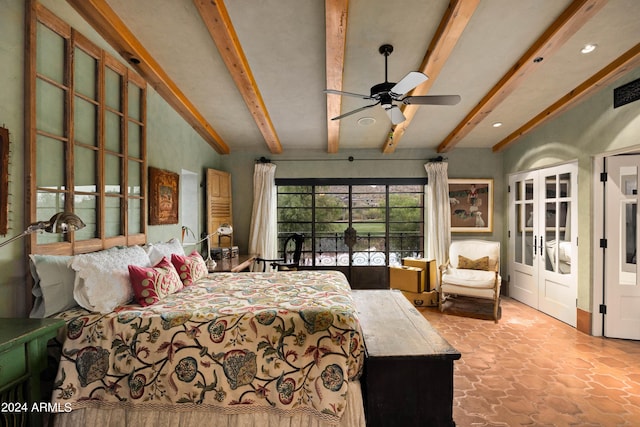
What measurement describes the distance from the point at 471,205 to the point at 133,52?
5.08 meters

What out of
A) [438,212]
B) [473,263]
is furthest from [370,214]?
[473,263]

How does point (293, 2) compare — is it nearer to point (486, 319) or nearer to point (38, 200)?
point (38, 200)

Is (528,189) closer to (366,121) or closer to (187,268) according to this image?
(366,121)

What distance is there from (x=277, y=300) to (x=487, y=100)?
327 centimetres

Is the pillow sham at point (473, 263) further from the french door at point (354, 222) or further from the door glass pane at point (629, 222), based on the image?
the door glass pane at point (629, 222)

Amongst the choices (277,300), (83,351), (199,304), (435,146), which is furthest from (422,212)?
(83,351)

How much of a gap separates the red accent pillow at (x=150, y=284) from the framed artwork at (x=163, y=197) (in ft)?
3.71

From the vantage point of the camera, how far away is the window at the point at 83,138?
6.82ft

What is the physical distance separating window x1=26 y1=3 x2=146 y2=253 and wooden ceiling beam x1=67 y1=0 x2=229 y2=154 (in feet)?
0.40

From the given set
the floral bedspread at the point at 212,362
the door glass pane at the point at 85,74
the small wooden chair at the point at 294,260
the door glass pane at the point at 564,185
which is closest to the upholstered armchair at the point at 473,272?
the door glass pane at the point at 564,185

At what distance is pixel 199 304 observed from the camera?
2.14 m

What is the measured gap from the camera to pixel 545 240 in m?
4.35

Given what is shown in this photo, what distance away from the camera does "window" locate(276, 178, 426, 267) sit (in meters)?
5.63

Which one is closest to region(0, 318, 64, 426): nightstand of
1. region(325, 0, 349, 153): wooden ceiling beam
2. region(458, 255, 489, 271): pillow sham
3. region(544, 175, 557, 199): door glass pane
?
region(325, 0, 349, 153): wooden ceiling beam
